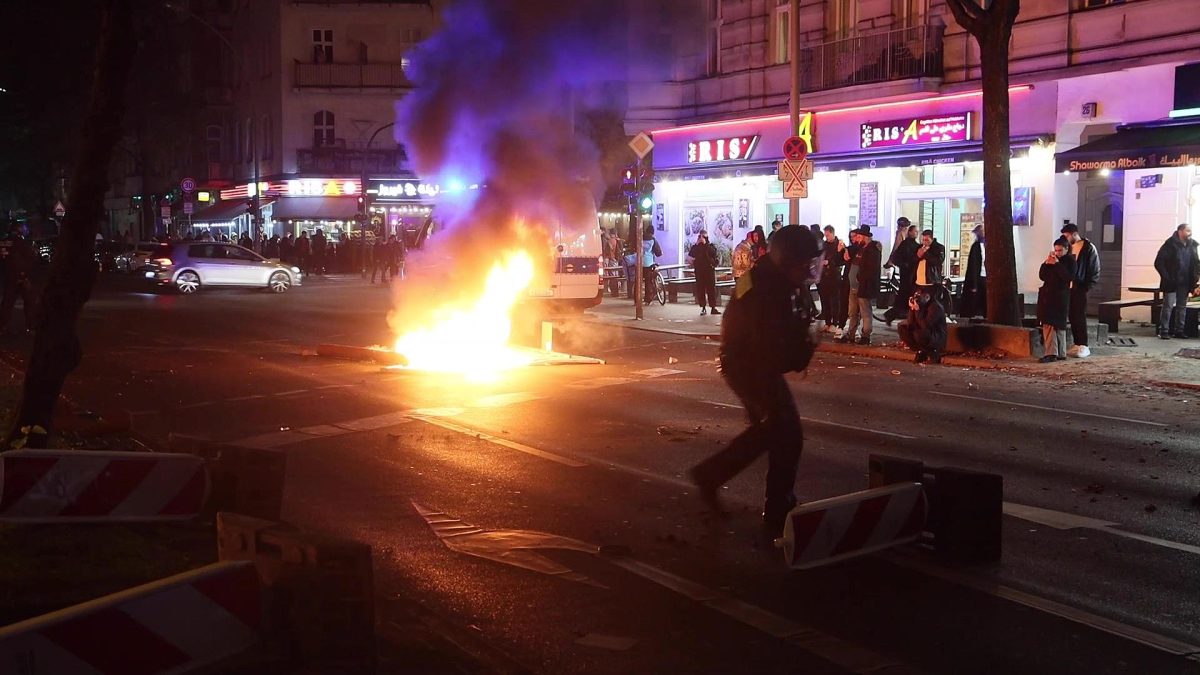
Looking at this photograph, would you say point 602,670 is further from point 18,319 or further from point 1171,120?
point 18,319

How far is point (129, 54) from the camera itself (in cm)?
852

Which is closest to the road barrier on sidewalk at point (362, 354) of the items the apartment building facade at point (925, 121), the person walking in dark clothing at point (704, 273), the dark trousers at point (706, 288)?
the apartment building facade at point (925, 121)

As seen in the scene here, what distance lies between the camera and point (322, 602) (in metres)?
4.64

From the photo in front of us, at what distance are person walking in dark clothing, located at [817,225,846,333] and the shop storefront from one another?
524 centimetres

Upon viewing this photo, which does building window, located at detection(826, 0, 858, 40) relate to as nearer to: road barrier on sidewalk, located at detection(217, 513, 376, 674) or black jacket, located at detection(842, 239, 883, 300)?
black jacket, located at detection(842, 239, 883, 300)

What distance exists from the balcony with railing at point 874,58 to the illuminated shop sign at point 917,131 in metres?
0.97

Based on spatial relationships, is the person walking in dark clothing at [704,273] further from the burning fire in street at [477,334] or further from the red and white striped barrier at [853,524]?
the red and white striped barrier at [853,524]

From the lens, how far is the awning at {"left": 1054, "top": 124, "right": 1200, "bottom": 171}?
19078 mm

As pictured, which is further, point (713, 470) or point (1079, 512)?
point (1079, 512)

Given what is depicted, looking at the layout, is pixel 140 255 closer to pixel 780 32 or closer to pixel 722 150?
pixel 722 150

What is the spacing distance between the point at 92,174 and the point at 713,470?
16.0 ft

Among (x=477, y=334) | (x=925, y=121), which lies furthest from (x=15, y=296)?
(x=925, y=121)

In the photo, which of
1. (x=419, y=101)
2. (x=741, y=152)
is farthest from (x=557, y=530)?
(x=741, y=152)

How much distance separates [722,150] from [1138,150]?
1211 centimetres
